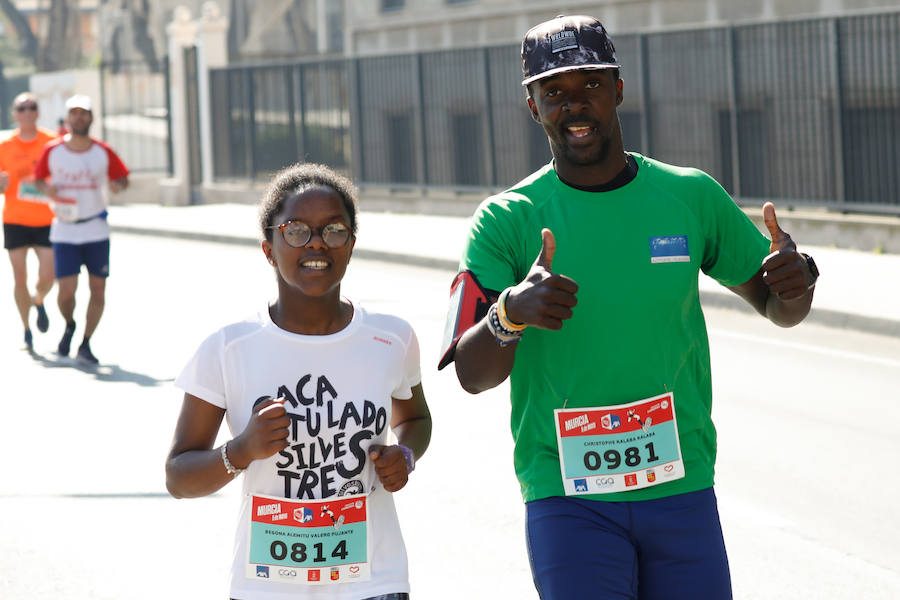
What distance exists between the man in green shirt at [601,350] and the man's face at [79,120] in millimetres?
8505

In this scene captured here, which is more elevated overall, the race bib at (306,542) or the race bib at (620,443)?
the race bib at (620,443)

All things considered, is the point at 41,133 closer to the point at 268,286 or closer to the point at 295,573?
the point at 268,286

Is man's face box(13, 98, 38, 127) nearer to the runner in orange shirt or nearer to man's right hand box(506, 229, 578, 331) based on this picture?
the runner in orange shirt

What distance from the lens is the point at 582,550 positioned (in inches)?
136

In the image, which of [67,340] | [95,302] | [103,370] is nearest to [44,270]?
[67,340]

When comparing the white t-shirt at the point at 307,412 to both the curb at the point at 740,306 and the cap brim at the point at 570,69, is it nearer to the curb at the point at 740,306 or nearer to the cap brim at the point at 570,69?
the cap brim at the point at 570,69

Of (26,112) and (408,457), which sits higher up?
(26,112)

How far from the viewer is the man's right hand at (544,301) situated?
317 cm

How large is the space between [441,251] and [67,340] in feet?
25.3

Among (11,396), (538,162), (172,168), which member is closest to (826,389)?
(11,396)

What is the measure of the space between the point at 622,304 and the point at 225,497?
4458 millimetres

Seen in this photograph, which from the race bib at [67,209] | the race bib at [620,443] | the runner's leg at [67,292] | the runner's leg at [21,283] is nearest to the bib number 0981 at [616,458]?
the race bib at [620,443]

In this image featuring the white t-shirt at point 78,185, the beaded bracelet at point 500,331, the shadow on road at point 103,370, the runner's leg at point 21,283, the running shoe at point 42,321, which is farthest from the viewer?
the running shoe at point 42,321

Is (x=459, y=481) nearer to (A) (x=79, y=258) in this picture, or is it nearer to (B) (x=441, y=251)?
(A) (x=79, y=258)
